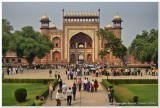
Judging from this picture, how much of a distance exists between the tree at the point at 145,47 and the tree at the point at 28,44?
8594 millimetres

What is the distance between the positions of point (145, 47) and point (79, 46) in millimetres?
16776

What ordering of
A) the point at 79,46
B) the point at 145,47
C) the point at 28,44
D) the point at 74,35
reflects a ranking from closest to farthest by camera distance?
the point at 145,47
the point at 28,44
the point at 74,35
the point at 79,46

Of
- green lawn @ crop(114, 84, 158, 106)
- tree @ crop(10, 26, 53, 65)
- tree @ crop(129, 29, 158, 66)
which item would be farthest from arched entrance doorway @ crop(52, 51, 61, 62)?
green lawn @ crop(114, 84, 158, 106)

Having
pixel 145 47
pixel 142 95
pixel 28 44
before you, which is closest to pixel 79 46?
pixel 28 44

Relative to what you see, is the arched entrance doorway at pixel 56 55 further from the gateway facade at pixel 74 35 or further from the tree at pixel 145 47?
the tree at pixel 145 47

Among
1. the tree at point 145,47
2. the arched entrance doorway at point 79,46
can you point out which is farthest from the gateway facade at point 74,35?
the tree at point 145,47

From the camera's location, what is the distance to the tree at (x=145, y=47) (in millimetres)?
28359

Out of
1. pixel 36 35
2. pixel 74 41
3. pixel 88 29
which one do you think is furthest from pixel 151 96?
pixel 74 41

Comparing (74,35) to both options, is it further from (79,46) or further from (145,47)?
(145,47)

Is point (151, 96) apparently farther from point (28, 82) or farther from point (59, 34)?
point (59, 34)

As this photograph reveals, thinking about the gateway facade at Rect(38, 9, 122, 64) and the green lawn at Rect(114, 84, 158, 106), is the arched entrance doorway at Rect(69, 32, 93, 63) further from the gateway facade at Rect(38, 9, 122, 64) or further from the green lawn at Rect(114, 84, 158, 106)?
the green lawn at Rect(114, 84, 158, 106)

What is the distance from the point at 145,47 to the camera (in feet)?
98.3

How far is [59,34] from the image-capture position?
42.4 m

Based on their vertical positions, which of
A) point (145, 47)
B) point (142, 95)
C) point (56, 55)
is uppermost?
point (145, 47)
